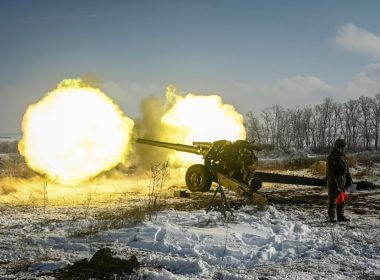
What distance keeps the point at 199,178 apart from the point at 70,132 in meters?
4.36

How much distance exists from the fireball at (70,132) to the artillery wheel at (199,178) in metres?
2.90

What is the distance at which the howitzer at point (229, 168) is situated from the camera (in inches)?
512

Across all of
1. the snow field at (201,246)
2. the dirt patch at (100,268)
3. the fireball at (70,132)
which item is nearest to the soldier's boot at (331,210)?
the snow field at (201,246)

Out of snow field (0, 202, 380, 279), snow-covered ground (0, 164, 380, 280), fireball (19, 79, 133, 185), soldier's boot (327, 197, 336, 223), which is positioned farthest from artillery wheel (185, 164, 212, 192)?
soldier's boot (327, 197, 336, 223)

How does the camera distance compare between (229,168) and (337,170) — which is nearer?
(337,170)

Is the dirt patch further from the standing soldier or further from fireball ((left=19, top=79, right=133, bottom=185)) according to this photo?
fireball ((left=19, top=79, right=133, bottom=185))

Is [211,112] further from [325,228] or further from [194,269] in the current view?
[194,269]

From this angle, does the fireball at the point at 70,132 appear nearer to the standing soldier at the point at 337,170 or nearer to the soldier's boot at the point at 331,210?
the standing soldier at the point at 337,170

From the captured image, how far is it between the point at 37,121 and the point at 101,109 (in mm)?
2058

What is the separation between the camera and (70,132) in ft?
46.7

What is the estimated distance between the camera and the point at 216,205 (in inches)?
481

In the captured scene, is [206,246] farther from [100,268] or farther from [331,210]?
[331,210]

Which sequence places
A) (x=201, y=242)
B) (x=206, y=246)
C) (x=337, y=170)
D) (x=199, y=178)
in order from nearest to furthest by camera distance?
(x=206, y=246), (x=201, y=242), (x=337, y=170), (x=199, y=178)

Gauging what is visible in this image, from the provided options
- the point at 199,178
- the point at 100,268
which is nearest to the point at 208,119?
the point at 199,178
